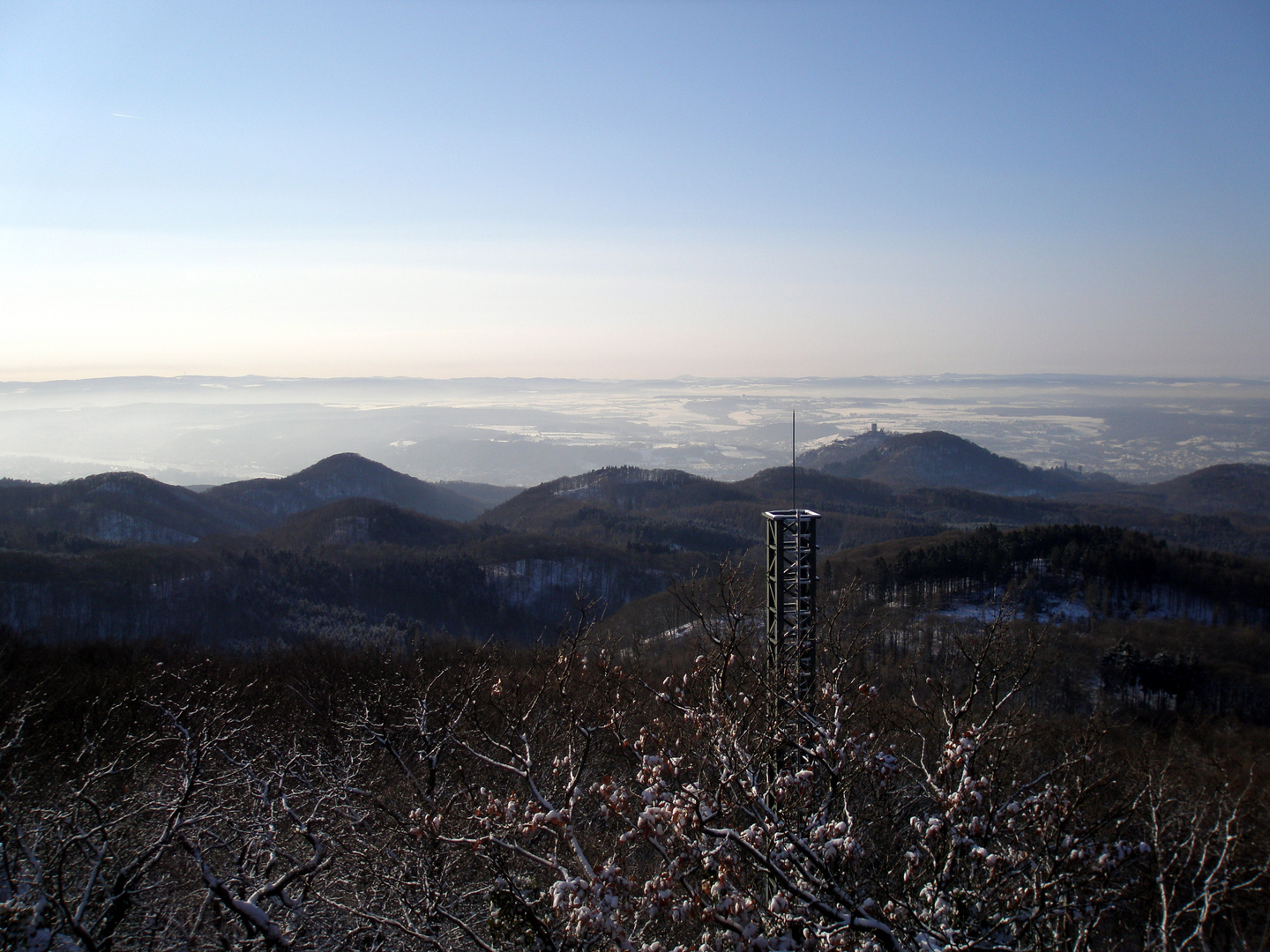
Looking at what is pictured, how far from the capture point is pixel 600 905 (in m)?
7.60

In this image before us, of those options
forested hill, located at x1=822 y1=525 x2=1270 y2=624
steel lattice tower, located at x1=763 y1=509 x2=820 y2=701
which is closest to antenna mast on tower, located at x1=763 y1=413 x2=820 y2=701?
steel lattice tower, located at x1=763 y1=509 x2=820 y2=701

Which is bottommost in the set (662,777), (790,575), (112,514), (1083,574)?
(1083,574)

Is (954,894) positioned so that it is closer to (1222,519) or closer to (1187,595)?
(1187,595)

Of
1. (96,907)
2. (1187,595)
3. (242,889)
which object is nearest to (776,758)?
(242,889)

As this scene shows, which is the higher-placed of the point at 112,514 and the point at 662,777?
the point at 662,777

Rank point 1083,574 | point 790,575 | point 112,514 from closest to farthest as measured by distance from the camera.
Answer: point 790,575 < point 1083,574 < point 112,514

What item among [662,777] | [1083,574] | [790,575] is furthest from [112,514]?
[1083,574]

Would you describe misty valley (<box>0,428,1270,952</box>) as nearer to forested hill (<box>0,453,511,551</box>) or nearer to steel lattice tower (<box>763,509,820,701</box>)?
steel lattice tower (<box>763,509,820,701</box>)

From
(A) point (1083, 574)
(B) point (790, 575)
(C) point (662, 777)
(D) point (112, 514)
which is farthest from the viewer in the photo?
(D) point (112, 514)

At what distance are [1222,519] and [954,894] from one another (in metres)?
203

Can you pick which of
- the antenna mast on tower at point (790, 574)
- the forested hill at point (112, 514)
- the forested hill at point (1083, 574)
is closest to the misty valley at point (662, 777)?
the forested hill at point (1083, 574)

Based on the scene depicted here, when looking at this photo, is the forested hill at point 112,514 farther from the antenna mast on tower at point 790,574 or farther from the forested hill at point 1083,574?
the antenna mast on tower at point 790,574

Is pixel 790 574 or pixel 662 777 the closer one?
pixel 662 777

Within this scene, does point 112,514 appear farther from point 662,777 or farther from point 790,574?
point 662,777
